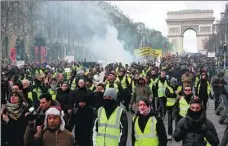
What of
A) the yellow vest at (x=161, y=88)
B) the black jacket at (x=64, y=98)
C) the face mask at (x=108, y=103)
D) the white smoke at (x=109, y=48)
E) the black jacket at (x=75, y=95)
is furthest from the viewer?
the white smoke at (x=109, y=48)

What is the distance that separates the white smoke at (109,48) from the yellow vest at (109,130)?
51.4 m

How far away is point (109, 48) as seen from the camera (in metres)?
66.6

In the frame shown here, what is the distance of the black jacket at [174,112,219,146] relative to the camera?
643 centimetres

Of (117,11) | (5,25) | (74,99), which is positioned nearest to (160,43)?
(117,11)

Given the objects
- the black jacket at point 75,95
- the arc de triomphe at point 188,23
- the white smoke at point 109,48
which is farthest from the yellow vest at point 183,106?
the arc de triomphe at point 188,23

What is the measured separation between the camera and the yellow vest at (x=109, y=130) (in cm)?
702

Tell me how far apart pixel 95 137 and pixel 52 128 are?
1341mm

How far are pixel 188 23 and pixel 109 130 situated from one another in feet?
471

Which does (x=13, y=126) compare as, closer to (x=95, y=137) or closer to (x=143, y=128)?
(x=95, y=137)

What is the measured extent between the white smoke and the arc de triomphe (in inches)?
2741

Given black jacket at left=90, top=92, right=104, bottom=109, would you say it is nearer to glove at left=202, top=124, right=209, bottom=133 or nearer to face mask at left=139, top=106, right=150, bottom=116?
face mask at left=139, top=106, right=150, bottom=116

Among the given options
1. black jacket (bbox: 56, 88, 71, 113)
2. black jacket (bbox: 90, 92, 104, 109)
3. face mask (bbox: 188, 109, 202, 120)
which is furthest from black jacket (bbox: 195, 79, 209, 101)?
face mask (bbox: 188, 109, 202, 120)

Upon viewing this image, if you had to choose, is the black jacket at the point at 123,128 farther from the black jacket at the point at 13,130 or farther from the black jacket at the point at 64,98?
the black jacket at the point at 64,98

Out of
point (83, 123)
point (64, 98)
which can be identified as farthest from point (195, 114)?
point (64, 98)
